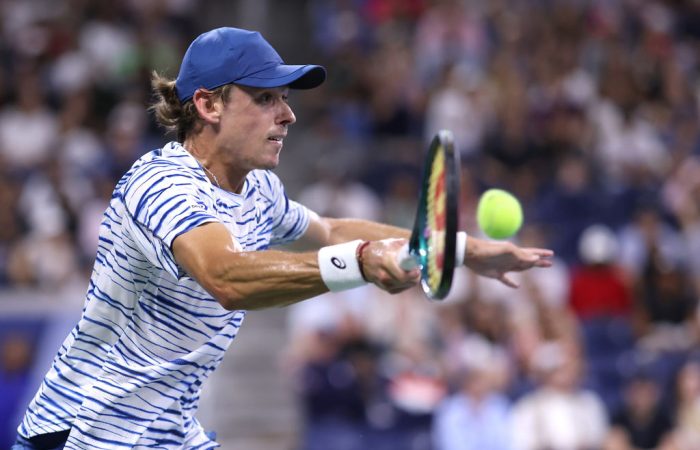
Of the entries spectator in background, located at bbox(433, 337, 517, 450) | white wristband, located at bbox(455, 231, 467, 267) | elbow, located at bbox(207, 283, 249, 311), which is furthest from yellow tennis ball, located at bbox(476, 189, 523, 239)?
spectator in background, located at bbox(433, 337, 517, 450)

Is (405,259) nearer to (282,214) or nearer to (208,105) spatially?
(208,105)

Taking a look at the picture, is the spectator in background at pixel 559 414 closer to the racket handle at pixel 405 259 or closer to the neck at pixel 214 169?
the neck at pixel 214 169

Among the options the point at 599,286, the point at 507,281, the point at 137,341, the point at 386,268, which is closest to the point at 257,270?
the point at 386,268

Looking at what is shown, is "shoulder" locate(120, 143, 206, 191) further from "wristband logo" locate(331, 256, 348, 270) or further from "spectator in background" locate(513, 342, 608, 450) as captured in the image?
"spectator in background" locate(513, 342, 608, 450)

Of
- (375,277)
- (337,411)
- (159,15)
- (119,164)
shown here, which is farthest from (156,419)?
(159,15)

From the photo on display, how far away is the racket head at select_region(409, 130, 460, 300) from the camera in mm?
3100

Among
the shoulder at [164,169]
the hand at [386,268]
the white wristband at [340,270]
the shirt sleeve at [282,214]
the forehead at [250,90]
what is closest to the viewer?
the hand at [386,268]

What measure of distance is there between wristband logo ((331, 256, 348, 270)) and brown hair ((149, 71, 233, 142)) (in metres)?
1.01

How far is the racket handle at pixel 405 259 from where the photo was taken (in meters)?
3.28

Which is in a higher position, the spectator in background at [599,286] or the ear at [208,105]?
the ear at [208,105]

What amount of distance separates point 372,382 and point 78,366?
6100mm

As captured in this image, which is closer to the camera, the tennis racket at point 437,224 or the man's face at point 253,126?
the tennis racket at point 437,224

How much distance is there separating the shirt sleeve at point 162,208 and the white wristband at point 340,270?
39 cm

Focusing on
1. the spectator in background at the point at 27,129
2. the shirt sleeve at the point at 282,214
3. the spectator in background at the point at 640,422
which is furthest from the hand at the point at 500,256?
the spectator in background at the point at 27,129
